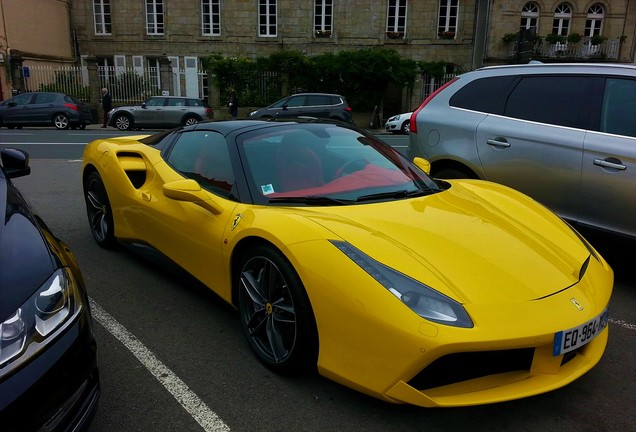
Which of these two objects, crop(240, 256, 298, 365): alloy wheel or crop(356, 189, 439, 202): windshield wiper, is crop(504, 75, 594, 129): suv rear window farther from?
crop(240, 256, 298, 365): alloy wheel

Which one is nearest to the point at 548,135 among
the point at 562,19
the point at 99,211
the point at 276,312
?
the point at 276,312

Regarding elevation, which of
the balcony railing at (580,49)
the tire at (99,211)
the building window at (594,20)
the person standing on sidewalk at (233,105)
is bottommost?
the person standing on sidewalk at (233,105)

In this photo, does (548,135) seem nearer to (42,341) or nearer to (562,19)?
(42,341)

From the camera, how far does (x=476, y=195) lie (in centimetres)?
359

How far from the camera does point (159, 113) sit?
21.2 meters

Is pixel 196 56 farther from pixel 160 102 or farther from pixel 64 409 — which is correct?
pixel 64 409

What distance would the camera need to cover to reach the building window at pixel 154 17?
98.8 feet

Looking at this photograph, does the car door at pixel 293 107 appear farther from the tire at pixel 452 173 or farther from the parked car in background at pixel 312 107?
the tire at pixel 452 173

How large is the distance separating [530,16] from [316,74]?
12502 mm

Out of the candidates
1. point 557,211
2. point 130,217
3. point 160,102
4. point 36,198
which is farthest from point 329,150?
point 160,102

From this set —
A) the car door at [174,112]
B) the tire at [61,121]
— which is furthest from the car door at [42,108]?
the car door at [174,112]

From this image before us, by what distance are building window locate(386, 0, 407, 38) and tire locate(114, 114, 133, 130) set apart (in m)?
15.7

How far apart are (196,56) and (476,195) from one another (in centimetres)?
2924

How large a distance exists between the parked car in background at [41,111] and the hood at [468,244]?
20.9m
